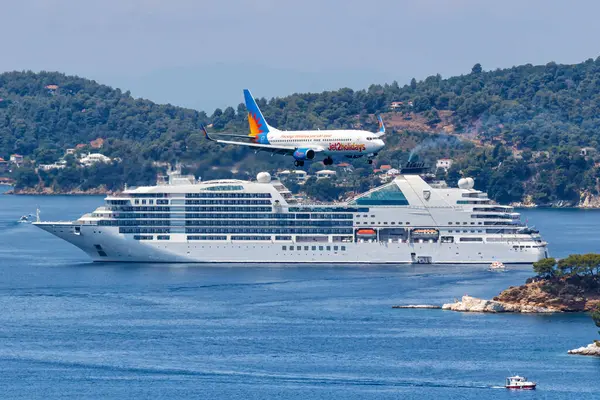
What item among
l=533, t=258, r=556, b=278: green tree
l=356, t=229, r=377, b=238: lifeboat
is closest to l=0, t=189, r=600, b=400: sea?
l=533, t=258, r=556, b=278: green tree

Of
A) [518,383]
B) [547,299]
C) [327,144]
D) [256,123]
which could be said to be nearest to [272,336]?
[327,144]

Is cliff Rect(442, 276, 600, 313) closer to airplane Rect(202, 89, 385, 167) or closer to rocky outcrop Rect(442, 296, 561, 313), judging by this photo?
rocky outcrop Rect(442, 296, 561, 313)

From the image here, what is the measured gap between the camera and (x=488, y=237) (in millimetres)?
111438

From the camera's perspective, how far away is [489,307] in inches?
3415

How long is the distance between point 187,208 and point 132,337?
34119 millimetres

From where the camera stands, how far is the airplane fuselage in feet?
244

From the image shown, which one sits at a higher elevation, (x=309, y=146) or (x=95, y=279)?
(x=309, y=146)

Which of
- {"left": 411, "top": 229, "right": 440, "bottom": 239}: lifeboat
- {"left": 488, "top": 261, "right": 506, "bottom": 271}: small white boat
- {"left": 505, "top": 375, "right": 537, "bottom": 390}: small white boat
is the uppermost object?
{"left": 411, "top": 229, "right": 440, "bottom": 239}: lifeboat

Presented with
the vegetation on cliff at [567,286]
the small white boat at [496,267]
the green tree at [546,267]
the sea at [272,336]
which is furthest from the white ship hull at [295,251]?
the green tree at [546,267]

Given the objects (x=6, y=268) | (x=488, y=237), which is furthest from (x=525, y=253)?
(x=6, y=268)

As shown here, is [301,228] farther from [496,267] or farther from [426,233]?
[496,267]

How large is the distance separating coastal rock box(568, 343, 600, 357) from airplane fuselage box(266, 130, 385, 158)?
13.4 meters

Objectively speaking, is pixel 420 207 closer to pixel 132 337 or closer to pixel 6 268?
pixel 6 268

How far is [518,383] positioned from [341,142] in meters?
15.0
